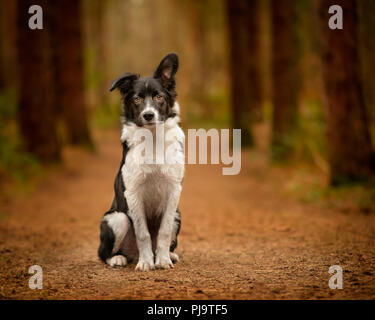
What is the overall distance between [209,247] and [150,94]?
2729 millimetres

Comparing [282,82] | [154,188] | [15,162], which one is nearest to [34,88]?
[15,162]

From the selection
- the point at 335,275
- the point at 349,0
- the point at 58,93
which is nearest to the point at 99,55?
the point at 58,93

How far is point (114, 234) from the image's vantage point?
5352 millimetres

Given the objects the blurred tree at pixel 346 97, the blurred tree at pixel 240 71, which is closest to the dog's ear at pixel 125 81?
the blurred tree at pixel 346 97

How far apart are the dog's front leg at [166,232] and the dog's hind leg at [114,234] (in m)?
0.44

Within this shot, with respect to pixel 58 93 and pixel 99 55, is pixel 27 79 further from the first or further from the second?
pixel 99 55

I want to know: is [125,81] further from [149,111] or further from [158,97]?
[149,111]

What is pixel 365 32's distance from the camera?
13.8 meters

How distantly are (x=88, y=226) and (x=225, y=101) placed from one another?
22697 mm

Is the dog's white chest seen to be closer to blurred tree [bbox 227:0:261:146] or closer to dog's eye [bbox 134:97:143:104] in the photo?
dog's eye [bbox 134:97:143:104]

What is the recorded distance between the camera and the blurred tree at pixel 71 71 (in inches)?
658

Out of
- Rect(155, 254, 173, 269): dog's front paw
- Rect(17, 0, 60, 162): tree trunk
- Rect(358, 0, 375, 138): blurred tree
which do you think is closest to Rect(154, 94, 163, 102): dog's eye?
Rect(155, 254, 173, 269): dog's front paw

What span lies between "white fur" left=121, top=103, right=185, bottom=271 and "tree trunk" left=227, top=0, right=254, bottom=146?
13174 mm

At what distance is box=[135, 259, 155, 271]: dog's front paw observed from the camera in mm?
5125
